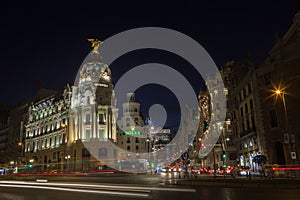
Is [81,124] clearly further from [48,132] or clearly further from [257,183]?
[257,183]

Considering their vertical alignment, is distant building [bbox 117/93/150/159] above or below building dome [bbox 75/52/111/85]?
below

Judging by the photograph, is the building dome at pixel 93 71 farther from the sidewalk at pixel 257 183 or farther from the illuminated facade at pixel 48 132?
the sidewalk at pixel 257 183

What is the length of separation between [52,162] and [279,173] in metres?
67.5

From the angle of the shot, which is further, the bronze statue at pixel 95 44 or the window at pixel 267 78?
the bronze statue at pixel 95 44

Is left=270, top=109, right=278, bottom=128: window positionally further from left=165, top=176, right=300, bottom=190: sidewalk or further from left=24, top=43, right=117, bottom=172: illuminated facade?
left=24, top=43, right=117, bottom=172: illuminated facade

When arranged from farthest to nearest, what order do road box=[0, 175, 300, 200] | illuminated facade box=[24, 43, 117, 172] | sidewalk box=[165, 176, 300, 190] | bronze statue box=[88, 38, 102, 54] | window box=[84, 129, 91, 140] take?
1. bronze statue box=[88, 38, 102, 54]
2. window box=[84, 129, 91, 140]
3. illuminated facade box=[24, 43, 117, 172]
4. sidewalk box=[165, 176, 300, 190]
5. road box=[0, 175, 300, 200]

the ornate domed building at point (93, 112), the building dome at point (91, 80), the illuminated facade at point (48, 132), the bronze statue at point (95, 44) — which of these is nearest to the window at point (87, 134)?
the ornate domed building at point (93, 112)

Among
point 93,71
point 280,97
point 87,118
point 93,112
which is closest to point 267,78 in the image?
point 280,97

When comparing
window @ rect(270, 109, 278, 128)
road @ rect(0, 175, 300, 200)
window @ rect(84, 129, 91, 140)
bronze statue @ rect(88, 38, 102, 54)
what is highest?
bronze statue @ rect(88, 38, 102, 54)

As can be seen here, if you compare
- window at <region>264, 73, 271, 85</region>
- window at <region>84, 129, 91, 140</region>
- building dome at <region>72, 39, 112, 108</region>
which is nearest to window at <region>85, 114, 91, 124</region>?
window at <region>84, 129, 91, 140</region>

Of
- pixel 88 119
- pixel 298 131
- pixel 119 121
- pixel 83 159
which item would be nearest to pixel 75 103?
pixel 88 119

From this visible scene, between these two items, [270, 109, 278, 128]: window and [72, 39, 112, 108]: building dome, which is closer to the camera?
[270, 109, 278, 128]: window

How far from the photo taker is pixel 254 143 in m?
44.4

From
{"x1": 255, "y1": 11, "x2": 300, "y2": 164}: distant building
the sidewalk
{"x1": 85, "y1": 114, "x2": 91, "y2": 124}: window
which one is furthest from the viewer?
{"x1": 85, "y1": 114, "x2": 91, "y2": 124}: window
